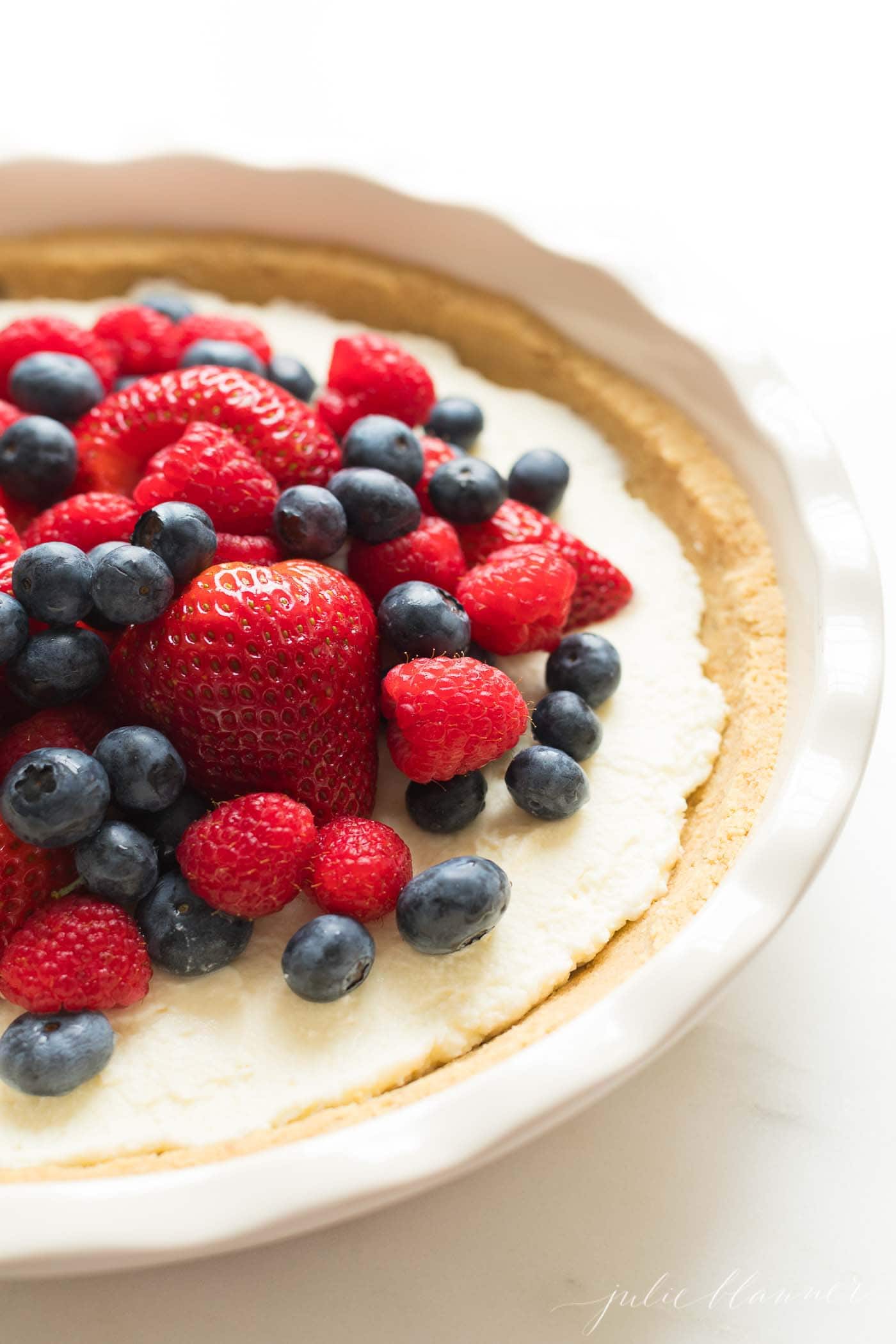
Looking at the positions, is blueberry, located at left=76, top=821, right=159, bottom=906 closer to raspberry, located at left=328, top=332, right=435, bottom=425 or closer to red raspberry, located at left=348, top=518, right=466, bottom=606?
red raspberry, located at left=348, top=518, right=466, bottom=606

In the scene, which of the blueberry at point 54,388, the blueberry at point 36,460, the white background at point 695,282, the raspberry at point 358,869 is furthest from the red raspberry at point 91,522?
the white background at point 695,282

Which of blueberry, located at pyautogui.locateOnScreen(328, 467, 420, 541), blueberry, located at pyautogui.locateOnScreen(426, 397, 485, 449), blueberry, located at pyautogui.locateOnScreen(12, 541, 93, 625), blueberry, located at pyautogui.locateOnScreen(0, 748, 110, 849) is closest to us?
blueberry, located at pyautogui.locateOnScreen(0, 748, 110, 849)

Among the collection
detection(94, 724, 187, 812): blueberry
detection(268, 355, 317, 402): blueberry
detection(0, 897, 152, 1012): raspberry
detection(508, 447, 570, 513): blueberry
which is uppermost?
detection(508, 447, 570, 513): blueberry

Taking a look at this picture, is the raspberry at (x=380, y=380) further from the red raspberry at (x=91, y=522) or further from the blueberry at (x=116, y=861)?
the blueberry at (x=116, y=861)

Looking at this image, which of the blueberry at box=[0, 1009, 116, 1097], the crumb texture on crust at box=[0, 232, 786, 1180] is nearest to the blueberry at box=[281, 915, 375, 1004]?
the crumb texture on crust at box=[0, 232, 786, 1180]

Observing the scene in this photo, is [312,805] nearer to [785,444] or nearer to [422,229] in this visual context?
[785,444]

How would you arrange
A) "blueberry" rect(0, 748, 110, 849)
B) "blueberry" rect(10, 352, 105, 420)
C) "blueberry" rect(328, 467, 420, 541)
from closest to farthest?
"blueberry" rect(0, 748, 110, 849)
"blueberry" rect(328, 467, 420, 541)
"blueberry" rect(10, 352, 105, 420)

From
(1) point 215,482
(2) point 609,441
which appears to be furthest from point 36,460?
(2) point 609,441
